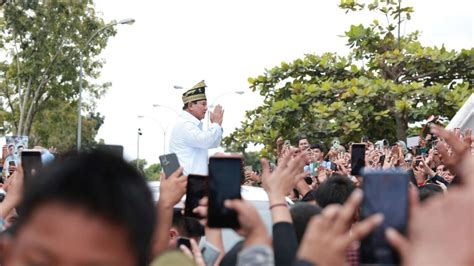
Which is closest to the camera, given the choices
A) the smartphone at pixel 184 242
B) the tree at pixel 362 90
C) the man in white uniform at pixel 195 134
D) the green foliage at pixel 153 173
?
the green foliage at pixel 153 173

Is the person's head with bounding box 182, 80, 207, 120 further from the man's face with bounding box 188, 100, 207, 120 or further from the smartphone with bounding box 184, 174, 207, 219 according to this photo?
the smartphone with bounding box 184, 174, 207, 219

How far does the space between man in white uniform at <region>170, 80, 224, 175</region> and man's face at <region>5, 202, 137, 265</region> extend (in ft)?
17.0

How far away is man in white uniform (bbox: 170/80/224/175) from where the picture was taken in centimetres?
698

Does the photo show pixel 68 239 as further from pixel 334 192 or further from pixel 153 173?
pixel 153 173

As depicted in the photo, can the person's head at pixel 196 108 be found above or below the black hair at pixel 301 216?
above

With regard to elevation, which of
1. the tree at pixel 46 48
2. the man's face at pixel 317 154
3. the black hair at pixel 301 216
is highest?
the tree at pixel 46 48

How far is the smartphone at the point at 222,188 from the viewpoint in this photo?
2.57 m

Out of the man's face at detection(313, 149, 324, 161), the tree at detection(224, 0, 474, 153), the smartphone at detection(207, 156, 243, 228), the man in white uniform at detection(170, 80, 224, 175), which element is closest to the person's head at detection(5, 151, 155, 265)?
the smartphone at detection(207, 156, 243, 228)

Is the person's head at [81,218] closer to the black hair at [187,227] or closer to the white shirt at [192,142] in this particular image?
the black hair at [187,227]

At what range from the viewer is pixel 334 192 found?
425 centimetres

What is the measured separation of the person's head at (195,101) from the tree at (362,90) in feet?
44.3

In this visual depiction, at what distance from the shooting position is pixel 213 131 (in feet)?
22.9

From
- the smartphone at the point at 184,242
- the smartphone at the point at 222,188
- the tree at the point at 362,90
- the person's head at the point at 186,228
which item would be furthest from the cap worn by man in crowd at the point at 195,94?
the tree at the point at 362,90

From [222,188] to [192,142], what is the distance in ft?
14.6
